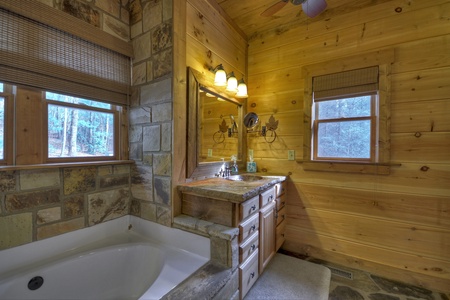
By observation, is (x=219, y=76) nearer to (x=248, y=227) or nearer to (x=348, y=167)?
(x=248, y=227)

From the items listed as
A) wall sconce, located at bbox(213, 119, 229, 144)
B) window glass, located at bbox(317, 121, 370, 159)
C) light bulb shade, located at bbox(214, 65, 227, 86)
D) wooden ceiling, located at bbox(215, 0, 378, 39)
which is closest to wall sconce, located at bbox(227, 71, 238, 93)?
light bulb shade, located at bbox(214, 65, 227, 86)

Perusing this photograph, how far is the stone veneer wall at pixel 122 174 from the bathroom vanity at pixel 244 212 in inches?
9.7

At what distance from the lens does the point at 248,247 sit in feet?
5.08

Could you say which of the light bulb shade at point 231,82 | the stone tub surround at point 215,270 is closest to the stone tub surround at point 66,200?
the stone tub surround at point 215,270

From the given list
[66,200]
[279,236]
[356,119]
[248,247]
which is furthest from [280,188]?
[66,200]

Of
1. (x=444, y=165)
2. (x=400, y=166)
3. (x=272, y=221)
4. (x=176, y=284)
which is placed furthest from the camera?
(x=272, y=221)

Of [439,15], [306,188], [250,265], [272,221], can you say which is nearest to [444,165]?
[306,188]

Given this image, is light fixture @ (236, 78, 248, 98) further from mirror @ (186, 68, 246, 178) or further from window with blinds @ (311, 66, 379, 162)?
window with blinds @ (311, 66, 379, 162)

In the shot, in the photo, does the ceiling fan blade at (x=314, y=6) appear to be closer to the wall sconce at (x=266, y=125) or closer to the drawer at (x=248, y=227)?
the wall sconce at (x=266, y=125)

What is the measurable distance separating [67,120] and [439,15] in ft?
10.9

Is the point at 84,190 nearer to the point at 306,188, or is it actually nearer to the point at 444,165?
the point at 306,188

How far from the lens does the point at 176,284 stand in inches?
46.3

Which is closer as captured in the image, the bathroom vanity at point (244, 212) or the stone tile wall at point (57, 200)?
the stone tile wall at point (57, 200)

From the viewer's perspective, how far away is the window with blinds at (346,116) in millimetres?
2008
